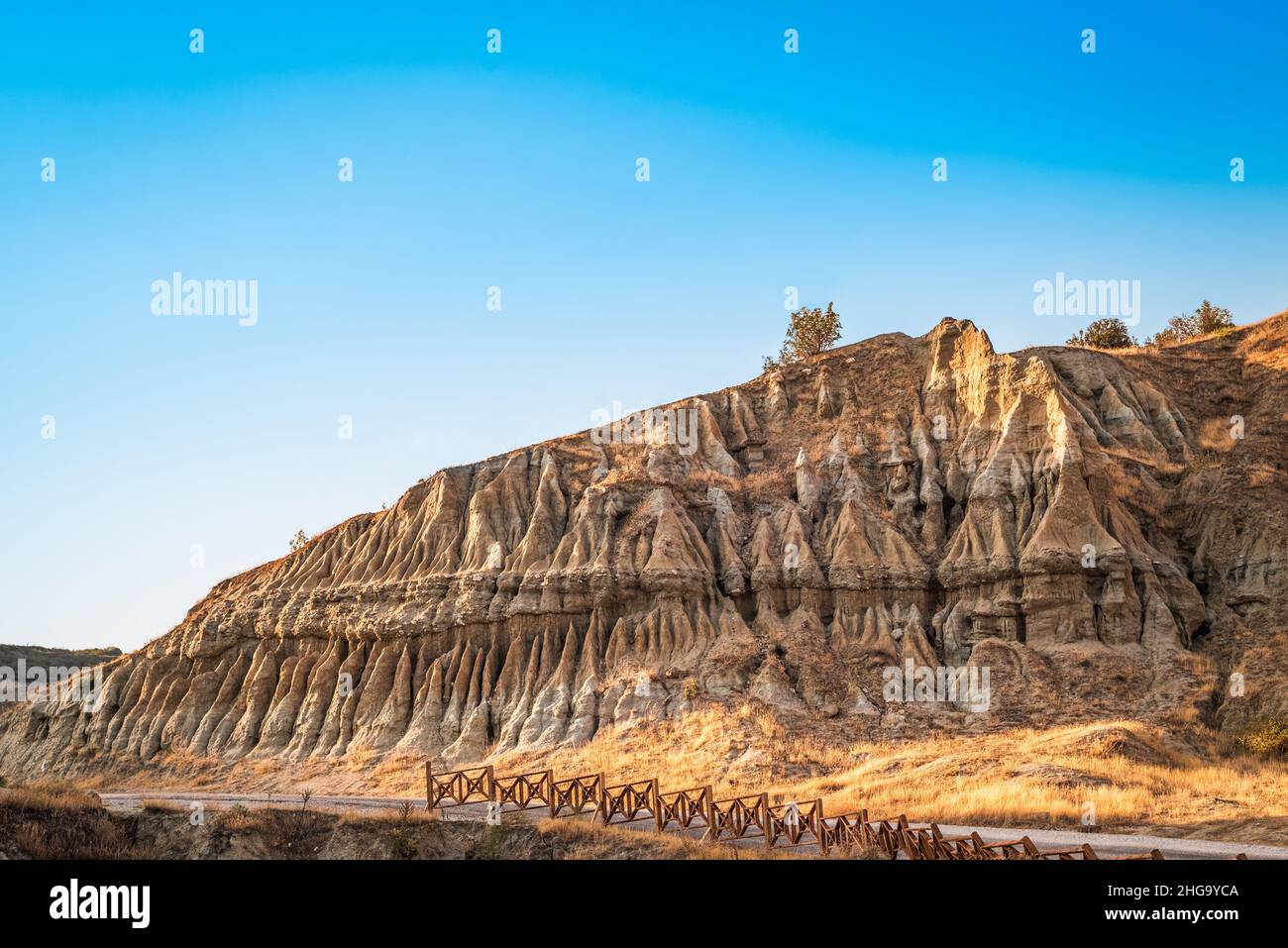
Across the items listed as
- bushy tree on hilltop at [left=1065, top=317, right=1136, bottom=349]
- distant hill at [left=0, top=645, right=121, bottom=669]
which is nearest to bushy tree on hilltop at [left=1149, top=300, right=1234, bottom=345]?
bushy tree on hilltop at [left=1065, top=317, right=1136, bottom=349]

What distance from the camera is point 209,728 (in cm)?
5350

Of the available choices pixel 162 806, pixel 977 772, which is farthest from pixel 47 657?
pixel 977 772

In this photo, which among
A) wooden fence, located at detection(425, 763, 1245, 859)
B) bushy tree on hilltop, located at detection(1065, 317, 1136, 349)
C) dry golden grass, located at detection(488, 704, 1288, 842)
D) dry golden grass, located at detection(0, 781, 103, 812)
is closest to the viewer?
wooden fence, located at detection(425, 763, 1245, 859)

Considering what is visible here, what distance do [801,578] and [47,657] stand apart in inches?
2569

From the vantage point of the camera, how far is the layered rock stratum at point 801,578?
147 ft

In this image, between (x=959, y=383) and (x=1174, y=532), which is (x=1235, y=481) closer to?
(x=1174, y=532)

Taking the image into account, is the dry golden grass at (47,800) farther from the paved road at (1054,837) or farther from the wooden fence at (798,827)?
the wooden fence at (798,827)

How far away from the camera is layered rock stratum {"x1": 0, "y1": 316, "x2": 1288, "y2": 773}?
147 ft

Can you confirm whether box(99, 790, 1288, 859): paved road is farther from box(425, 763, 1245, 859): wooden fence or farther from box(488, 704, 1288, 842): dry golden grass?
box(488, 704, 1288, 842): dry golden grass

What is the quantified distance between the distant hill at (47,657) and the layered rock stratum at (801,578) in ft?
78.4

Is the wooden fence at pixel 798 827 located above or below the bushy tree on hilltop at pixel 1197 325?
below

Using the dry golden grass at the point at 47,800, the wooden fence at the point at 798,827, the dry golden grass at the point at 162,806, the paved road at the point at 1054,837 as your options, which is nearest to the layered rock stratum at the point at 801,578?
the paved road at the point at 1054,837

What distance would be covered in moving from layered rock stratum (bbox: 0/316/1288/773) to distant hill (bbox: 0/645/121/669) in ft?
78.4
